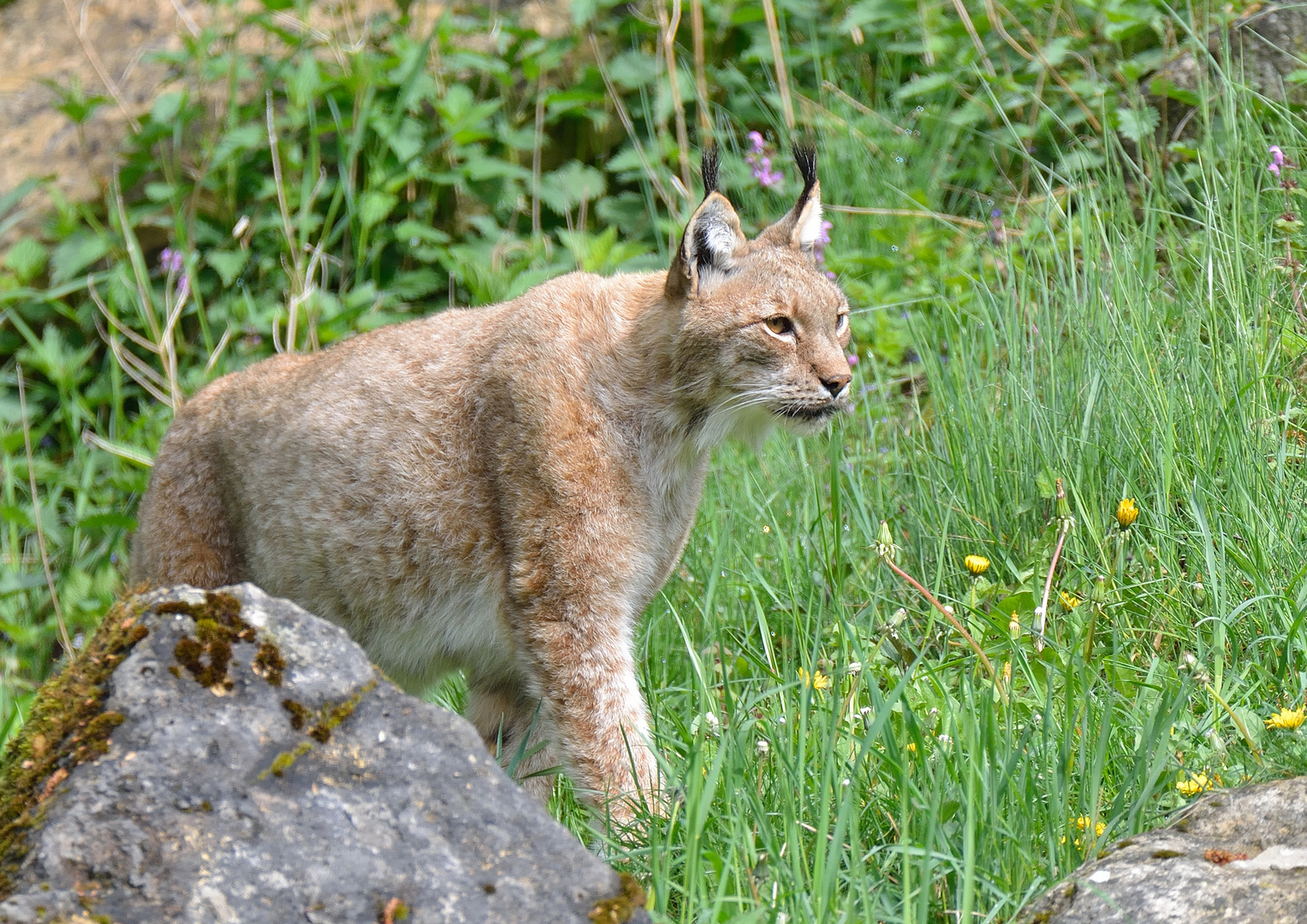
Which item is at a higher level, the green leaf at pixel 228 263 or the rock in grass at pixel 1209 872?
the rock in grass at pixel 1209 872

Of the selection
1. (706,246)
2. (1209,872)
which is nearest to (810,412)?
(706,246)

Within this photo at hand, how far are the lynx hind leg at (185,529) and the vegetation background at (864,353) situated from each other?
649 mm

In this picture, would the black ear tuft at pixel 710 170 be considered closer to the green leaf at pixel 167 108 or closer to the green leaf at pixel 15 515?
the green leaf at pixel 167 108

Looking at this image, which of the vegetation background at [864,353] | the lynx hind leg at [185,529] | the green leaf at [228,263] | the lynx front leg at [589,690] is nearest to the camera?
the vegetation background at [864,353]

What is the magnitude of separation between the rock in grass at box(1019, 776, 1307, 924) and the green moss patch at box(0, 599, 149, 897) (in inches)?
63.5

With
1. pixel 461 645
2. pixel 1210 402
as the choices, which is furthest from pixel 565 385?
pixel 1210 402

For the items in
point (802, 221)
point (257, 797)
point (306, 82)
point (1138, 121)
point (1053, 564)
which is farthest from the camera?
point (306, 82)

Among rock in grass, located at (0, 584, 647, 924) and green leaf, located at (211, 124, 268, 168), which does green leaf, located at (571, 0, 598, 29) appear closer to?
green leaf, located at (211, 124, 268, 168)

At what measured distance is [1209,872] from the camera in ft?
6.94

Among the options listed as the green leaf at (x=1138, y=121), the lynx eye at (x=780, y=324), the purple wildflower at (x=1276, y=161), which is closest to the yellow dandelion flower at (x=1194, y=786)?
the lynx eye at (x=780, y=324)

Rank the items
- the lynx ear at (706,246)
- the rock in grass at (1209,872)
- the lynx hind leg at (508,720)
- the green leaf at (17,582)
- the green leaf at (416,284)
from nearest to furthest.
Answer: the rock in grass at (1209,872) → the lynx ear at (706,246) → the lynx hind leg at (508,720) → the green leaf at (17,582) → the green leaf at (416,284)

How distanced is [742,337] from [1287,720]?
1.73m

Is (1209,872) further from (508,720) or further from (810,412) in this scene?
(508,720)

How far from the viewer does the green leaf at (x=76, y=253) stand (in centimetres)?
677
